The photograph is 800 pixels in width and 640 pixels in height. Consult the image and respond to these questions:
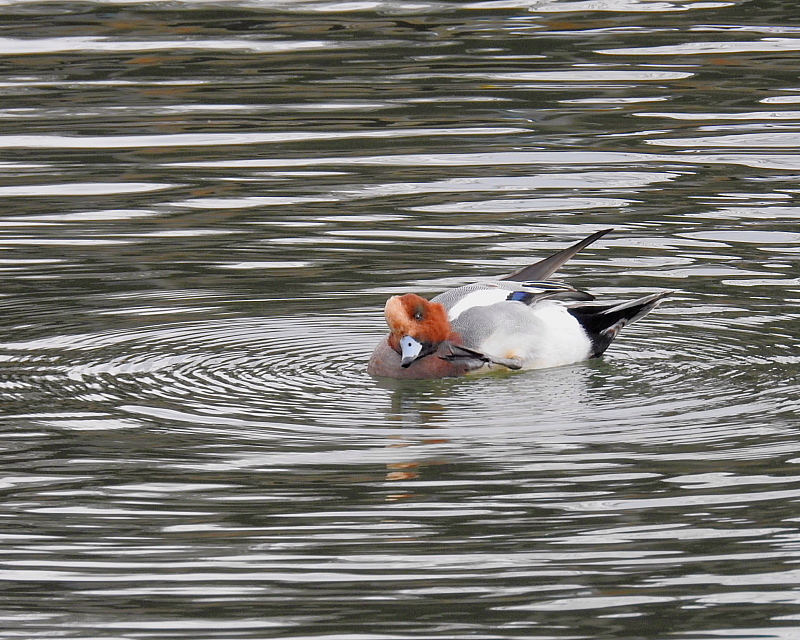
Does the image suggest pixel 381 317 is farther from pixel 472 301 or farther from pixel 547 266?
pixel 547 266

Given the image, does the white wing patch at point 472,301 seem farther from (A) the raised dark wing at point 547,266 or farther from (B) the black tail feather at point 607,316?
(B) the black tail feather at point 607,316

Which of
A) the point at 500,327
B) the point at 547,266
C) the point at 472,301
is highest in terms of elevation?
the point at 547,266

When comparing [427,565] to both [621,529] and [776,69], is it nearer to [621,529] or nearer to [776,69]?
[621,529]

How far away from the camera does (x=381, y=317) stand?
9469mm

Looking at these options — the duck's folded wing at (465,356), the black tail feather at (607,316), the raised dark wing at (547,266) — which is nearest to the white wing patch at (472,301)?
the duck's folded wing at (465,356)

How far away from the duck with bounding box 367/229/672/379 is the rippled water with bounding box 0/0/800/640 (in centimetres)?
14

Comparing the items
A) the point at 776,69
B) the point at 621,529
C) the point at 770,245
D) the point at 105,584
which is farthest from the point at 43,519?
the point at 776,69

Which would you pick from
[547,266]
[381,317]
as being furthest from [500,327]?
[381,317]

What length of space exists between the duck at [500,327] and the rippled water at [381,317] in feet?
0.45

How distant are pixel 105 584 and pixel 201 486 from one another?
1052 mm

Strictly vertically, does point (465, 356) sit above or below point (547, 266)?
below

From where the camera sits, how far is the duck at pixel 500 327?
330 inches

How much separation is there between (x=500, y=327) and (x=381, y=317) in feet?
3.51

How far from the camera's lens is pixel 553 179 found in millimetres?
12102
